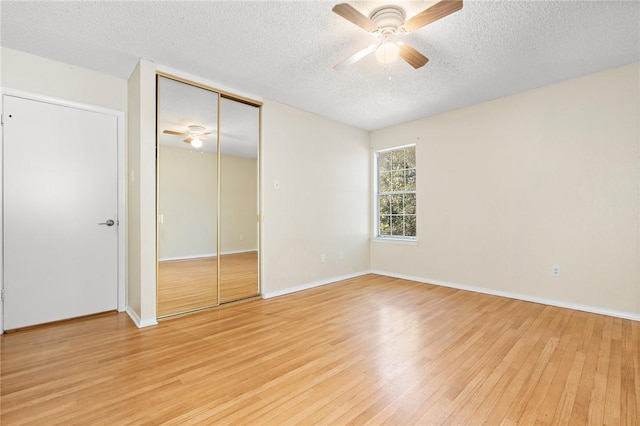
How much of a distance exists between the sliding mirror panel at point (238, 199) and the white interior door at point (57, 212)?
1.18m

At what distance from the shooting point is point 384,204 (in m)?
5.41

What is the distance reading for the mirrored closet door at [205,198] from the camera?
10.3 ft

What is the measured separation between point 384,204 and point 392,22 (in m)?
3.49

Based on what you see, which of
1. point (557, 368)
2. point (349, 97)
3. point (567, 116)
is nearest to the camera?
point (557, 368)

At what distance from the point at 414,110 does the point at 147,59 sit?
3455 millimetres

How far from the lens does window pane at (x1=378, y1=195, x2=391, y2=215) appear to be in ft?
17.6

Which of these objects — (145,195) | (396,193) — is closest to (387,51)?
(145,195)

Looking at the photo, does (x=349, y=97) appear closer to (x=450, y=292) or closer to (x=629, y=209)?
(x=450, y=292)

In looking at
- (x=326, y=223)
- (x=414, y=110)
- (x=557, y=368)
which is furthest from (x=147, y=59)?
(x=557, y=368)

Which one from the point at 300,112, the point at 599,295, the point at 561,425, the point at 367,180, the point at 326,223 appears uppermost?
the point at 300,112

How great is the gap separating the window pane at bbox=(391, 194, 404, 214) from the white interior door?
4128 mm

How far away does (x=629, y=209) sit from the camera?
3055 millimetres

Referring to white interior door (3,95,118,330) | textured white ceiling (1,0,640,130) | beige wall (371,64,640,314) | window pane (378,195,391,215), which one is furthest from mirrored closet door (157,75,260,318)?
beige wall (371,64,640,314)

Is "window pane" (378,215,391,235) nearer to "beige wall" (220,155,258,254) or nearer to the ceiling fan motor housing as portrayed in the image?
"beige wall" (220,155,258,254)
